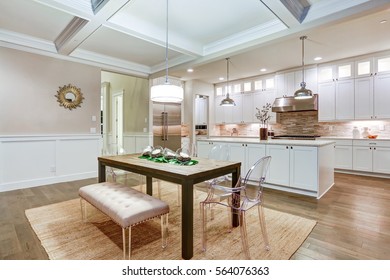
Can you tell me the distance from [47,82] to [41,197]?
7.42 ft

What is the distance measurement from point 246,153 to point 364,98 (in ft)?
10.9

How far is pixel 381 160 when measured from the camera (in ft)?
15.8

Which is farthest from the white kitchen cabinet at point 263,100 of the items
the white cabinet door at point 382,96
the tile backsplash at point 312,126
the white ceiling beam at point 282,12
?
the white ceiling beam at point 282,12

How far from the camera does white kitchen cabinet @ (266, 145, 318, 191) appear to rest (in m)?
3.46

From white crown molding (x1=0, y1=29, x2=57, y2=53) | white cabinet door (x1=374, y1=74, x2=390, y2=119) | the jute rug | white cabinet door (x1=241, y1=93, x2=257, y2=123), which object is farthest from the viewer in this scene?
white cabinet door (x1=241, y1=93, x2=257, y2=123)

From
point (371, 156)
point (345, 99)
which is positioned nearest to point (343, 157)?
point (371, 156)

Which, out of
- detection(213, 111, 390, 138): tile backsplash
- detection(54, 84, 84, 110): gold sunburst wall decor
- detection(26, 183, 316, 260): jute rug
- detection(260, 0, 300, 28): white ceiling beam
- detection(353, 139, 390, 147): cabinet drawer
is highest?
detection(260, 0, 300, 28): white ceiling beam

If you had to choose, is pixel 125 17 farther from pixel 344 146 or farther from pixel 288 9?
pixel 344 146

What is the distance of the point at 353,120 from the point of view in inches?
210

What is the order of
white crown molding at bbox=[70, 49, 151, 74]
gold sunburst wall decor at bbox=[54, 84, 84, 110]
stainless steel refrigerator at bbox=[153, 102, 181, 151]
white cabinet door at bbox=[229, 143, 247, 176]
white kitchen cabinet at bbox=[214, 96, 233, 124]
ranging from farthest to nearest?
1. white kitchen cabinet at bbox=[214, 96, 233, 124]
2. stainless steel refrigerator at bbox=[153, 102, 181, 151]
3. white crown molding at bbox=[70, 49, 151, 74]
4. gold sunburst wall decor at bbox=[54, 84, 84, 110]
5. white cabinet door at bbox=[229, 143, 247, 176]

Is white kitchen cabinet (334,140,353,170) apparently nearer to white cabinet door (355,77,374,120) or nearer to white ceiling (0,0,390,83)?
white cabinet door (355,77,374,120)

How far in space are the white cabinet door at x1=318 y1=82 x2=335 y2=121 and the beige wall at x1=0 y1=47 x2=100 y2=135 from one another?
222 inches

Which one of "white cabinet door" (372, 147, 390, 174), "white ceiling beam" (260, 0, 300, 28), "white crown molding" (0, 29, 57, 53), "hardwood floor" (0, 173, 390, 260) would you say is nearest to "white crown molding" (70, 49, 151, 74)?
"white crown molding" (0, 29, 57, 53)

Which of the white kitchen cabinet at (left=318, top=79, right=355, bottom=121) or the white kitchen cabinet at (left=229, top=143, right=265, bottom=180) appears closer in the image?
the white kitchen cabinet at (left=229, top=143, right=265, bottom=180)
